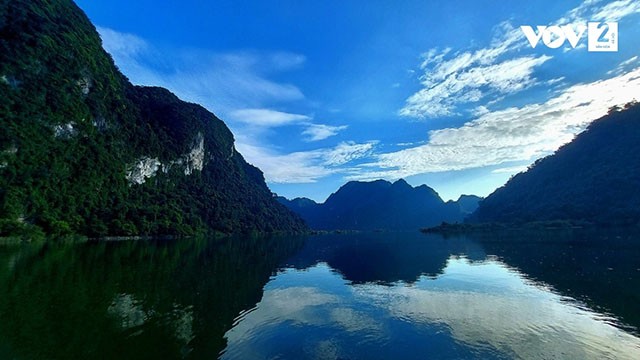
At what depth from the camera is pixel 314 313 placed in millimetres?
30719

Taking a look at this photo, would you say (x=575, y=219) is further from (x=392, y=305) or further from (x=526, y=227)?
(x=392, y=305)

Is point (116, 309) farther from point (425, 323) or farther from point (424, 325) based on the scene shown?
point (425, 323)

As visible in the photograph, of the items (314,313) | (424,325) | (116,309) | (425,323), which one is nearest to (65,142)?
(116,309)

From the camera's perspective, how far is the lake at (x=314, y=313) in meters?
20.6

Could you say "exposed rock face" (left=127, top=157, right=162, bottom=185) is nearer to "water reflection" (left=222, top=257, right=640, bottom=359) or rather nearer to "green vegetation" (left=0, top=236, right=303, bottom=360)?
"green vegetation" (left=0, top=236, right=303, bottom=360)

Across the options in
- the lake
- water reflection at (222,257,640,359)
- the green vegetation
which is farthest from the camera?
water reflection at (222,257,640,359)

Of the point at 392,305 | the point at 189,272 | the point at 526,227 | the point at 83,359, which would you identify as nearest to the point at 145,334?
the point at 83,359

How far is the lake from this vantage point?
20.6m

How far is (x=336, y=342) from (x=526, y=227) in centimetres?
18643

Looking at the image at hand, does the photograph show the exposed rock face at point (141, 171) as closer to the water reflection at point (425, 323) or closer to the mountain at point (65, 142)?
the mountain at point (65, 142)

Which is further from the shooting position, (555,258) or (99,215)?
(99,215)

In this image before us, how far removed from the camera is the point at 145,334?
73.8ft

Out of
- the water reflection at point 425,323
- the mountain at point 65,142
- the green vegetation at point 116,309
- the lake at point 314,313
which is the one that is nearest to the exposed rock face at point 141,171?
the mountain at point 65,142

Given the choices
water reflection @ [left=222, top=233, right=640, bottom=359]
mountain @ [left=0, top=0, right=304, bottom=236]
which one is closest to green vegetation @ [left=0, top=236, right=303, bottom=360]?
water reflection @ [left=222, top=233, right=640, bottom=359]
